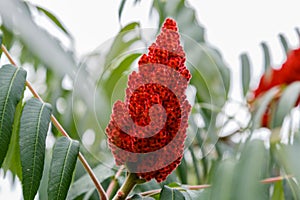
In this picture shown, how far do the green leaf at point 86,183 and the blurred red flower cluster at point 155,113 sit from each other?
0.25m

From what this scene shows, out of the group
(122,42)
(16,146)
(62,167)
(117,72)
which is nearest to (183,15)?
(122,42)

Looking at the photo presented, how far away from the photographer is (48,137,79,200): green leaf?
0.75 metres

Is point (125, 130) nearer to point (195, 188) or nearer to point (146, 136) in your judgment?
point (146, 136)

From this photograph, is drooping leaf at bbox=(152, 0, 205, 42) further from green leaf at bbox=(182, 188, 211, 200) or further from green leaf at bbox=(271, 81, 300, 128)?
green leaf at bbox=(182, 188, 211, 200)

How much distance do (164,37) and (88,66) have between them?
1.54 ft

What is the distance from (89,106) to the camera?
43.1 inches

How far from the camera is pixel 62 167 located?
0.78 metres

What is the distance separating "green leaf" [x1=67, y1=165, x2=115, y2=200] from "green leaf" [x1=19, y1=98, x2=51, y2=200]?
0.25 meters

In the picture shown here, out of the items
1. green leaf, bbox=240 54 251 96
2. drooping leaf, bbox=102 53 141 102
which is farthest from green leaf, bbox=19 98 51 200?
green leaf, bbox=240 54 251 96

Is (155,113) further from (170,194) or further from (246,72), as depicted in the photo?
(246,72)

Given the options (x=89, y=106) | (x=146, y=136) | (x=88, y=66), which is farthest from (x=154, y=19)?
(x=146, y=136)

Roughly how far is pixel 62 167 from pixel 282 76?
1111mm

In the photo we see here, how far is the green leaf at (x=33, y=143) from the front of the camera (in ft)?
2.45

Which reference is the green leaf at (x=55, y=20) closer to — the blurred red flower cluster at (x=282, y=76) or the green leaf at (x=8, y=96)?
the green leaf at (x=8, y=96)
